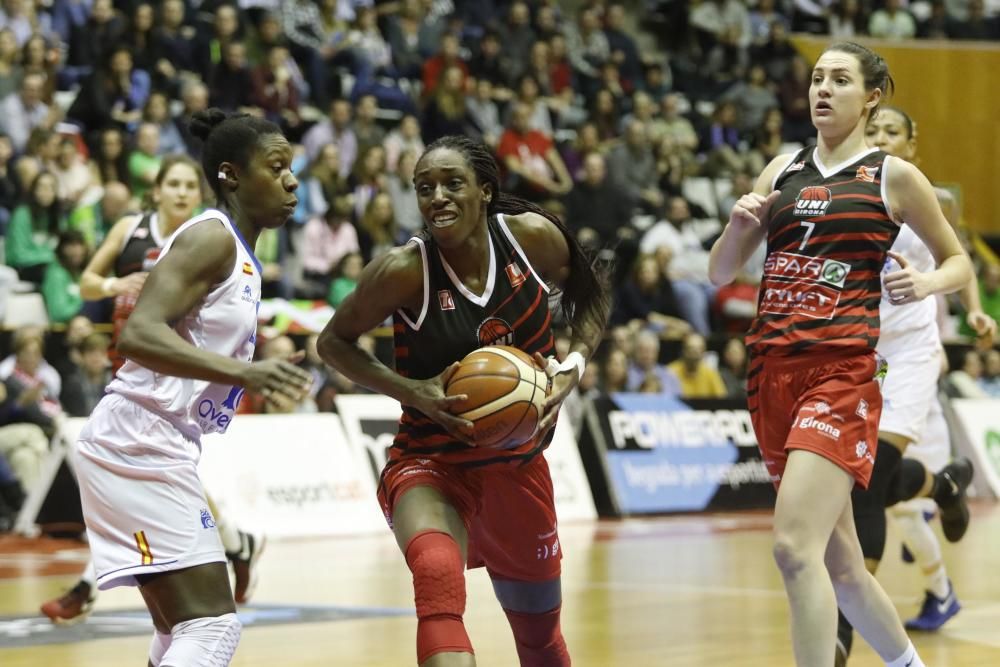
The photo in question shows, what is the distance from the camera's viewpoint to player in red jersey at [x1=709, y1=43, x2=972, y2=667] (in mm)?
4516

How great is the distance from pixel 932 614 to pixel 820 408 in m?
2.56

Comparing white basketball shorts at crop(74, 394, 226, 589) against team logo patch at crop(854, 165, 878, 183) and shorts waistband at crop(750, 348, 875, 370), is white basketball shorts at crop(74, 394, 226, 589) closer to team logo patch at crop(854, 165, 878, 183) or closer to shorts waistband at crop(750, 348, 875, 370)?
shorts waistband at crop(750, 348, 875, 370)

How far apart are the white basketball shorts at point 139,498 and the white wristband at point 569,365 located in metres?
0.98

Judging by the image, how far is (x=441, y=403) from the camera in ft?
13.5

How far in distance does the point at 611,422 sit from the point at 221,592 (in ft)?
28.5

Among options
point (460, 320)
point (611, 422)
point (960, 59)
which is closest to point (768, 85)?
point (960, 59)

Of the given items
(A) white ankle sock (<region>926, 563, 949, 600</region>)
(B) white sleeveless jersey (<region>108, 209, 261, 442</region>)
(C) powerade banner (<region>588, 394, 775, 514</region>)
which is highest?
(B) white sleeveless jersey (<region>108, 209, 261, 442</region>)

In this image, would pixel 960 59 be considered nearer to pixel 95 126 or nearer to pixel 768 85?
pixel 768 85

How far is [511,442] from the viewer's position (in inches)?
163

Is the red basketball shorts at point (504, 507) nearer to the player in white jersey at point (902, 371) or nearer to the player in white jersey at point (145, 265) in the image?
the player in white jersey at point (902, 371)

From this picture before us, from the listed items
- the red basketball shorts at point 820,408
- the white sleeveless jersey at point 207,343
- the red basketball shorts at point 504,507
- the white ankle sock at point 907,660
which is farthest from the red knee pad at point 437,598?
the white ankle sock at point 907,660

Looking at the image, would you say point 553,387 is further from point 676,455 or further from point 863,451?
point 676,455

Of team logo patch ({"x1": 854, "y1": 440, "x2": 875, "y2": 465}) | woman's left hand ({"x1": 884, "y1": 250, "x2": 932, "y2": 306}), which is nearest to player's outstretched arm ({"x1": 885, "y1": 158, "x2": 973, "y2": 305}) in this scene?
woman's left hand ({"x1": 884, "y1": 250, "x2": 932, "y2": 306})

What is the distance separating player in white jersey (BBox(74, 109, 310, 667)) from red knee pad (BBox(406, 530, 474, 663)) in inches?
18.8
